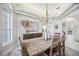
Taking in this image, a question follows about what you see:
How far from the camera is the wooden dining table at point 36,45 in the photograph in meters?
1.87

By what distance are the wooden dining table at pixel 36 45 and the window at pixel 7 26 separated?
0.85 ft

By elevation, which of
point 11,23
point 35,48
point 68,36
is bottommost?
point 35,48

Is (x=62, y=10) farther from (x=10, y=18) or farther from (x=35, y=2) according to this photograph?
(x=10, y=18)

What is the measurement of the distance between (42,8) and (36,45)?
638 mm

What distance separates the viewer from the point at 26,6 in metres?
1.96

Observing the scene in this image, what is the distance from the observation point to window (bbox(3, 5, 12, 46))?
1845 millimetres

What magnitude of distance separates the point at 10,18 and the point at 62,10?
0.88 metres

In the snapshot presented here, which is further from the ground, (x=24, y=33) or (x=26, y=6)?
(x=26, y=6)

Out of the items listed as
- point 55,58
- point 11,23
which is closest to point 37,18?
point 11,23

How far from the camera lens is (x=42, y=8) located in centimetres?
195

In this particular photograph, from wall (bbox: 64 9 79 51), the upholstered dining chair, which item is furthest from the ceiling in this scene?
the upholstered dining chair

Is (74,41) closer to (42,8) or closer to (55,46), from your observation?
(55,46)

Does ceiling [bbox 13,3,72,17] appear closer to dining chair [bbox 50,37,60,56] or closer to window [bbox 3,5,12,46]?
window [bbox 3,5,12,46]

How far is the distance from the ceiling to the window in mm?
191
